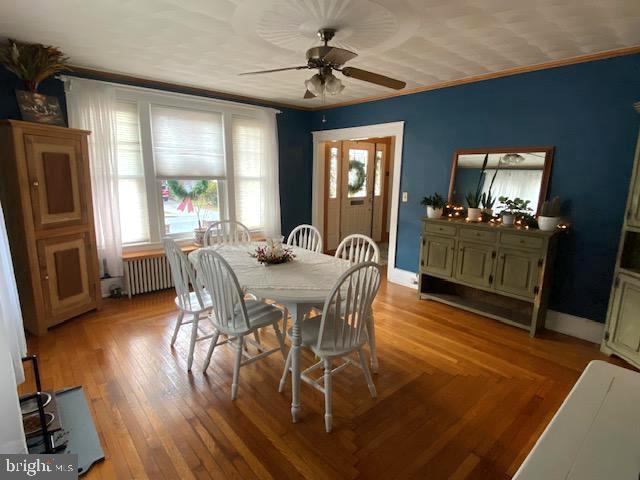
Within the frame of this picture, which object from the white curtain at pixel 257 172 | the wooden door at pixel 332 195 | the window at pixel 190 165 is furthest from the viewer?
the wooden door at pixel 332 195

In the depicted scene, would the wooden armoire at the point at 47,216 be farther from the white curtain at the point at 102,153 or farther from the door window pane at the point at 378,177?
the door window pane at the point at 378,177

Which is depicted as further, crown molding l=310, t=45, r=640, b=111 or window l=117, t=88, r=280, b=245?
window l=117, t=88, r=280, b=245

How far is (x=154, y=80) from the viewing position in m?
3.83

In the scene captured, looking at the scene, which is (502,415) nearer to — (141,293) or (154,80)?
(141,293)

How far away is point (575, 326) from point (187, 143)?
4.62m

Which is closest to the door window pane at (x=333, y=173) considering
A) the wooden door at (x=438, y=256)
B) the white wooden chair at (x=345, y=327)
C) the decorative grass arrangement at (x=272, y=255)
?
the wooden door at (x=438, y=256)

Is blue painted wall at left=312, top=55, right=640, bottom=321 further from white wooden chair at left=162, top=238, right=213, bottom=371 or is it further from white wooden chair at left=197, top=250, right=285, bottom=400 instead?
white wooden chair at left=162, top=238, right=213, bottom=371

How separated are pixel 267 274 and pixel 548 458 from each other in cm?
185

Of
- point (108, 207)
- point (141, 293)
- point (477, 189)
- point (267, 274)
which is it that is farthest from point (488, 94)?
point (141, 293)

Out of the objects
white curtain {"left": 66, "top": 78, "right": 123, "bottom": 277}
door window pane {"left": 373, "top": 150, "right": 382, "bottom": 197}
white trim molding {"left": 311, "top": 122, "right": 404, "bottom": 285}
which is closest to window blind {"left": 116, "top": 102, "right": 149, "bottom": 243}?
white curtain {"left": 66, "top": 78, "right": 123, "bottom": 277}

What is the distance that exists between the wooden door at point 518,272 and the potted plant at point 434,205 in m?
0.80

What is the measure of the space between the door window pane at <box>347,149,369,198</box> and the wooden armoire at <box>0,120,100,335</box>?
418 centimetres

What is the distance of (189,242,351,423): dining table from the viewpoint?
2.03 m

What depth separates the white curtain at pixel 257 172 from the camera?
475 cm
